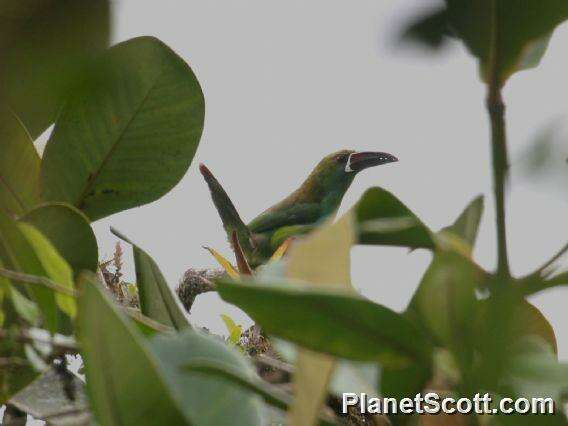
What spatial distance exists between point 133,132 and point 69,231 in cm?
9

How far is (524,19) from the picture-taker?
29 centimetres

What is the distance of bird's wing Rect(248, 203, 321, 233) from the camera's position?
12.5 feet

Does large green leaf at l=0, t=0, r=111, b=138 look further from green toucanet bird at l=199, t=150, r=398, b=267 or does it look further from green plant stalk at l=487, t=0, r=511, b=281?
green toucanet bird at l=199, t=150, r=398, b=267

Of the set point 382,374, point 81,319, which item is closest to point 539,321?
point 382,374

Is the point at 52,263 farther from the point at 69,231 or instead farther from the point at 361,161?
the point at 361,161

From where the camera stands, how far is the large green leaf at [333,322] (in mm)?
218

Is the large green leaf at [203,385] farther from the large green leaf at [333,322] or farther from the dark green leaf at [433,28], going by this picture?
the dark green leaf at [433,28]

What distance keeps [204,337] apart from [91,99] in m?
0.23

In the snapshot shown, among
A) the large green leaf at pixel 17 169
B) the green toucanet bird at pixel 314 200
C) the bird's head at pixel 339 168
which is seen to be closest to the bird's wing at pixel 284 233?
the green toucanet bird at pixel 314 200

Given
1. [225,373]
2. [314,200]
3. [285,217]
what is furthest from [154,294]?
[314,200]

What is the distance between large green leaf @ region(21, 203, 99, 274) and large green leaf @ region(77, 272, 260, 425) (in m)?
0.16

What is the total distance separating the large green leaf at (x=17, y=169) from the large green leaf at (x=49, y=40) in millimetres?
68

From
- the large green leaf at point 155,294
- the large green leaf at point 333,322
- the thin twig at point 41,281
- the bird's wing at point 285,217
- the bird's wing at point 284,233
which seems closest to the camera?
the large green leaf at point 333,322

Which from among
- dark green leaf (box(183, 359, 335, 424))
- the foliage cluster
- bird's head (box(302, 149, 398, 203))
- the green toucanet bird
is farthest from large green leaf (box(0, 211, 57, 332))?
bird's head (box(302, 149, 398, 203))
